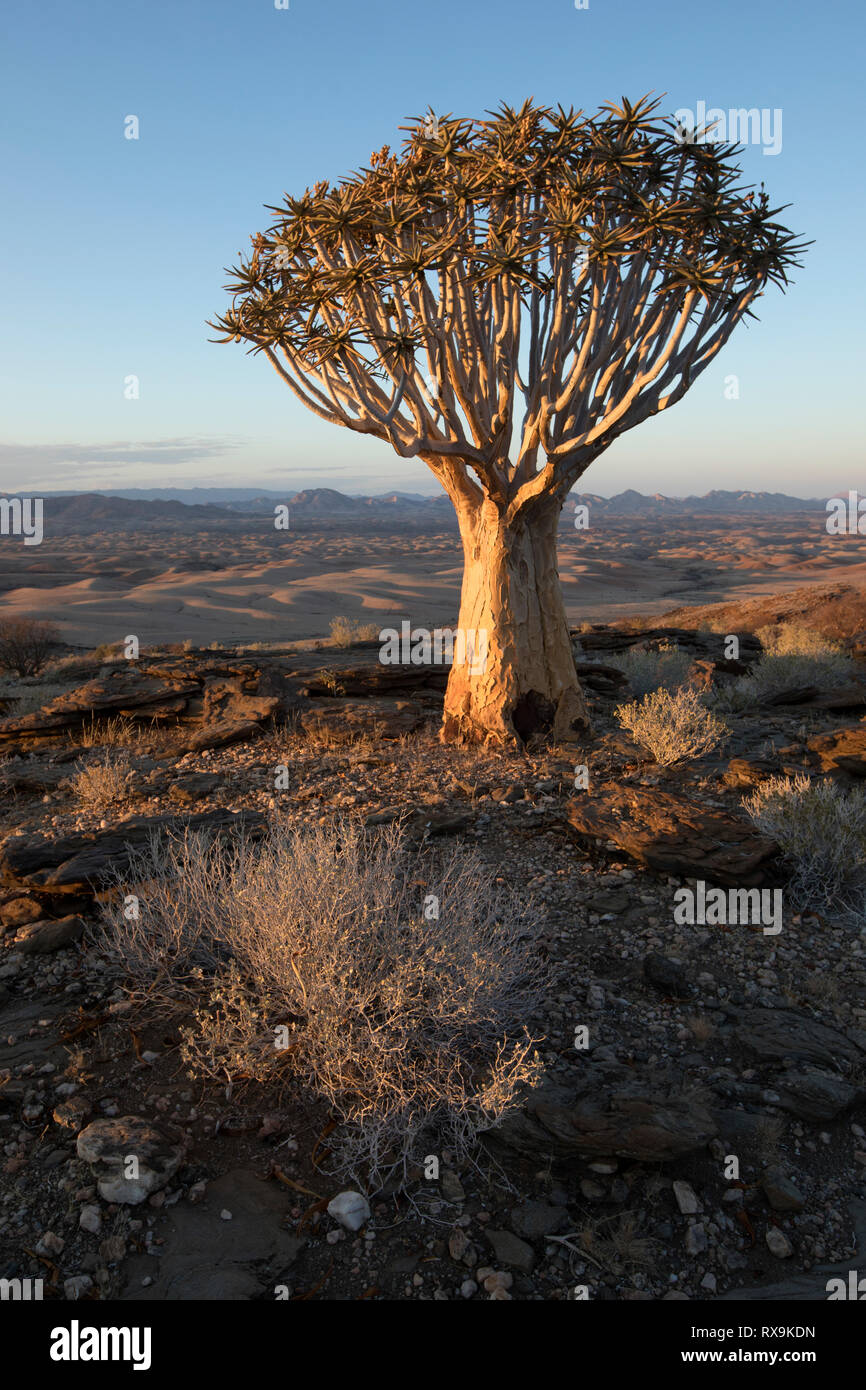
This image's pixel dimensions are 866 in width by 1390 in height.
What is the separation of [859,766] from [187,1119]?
541cm

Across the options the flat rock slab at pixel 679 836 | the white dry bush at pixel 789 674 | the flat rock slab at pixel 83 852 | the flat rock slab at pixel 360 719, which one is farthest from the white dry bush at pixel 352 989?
the white dry bush at pixel 789 674

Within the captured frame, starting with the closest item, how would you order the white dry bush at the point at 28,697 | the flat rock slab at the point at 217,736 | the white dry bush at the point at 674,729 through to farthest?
the white dry bush at the point at 674,729 → the flat rock slab at the point at 217,736 → the white dry bush at the point at 28,697

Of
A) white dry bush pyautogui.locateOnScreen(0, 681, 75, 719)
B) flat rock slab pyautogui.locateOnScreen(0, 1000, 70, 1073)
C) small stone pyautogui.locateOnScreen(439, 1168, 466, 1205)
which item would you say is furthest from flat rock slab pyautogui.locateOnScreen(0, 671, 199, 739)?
small stone pyautogui.locateOnScreen(439, 1168, 466, 1205)

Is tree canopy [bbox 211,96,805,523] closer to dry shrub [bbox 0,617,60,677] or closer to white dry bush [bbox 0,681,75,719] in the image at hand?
white dry bush [bbox 0,681,75,719]

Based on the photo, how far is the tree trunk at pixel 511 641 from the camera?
24.4 ft

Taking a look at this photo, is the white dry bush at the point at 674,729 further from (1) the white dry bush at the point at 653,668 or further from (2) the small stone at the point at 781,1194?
(2) the small stone at the point at 781,1194

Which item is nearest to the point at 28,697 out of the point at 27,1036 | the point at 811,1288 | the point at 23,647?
the point at 23,647

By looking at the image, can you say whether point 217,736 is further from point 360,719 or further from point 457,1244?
point 457,1244

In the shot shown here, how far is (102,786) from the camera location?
20.8 ft

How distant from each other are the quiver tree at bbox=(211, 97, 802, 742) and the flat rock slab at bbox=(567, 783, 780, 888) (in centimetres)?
208

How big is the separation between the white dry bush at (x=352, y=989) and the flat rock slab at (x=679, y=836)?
126cm

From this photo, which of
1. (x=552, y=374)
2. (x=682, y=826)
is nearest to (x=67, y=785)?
(x=682, y=826)

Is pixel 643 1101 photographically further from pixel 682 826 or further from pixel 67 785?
pixel 67 785

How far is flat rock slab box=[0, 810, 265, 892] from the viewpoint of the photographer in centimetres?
459
